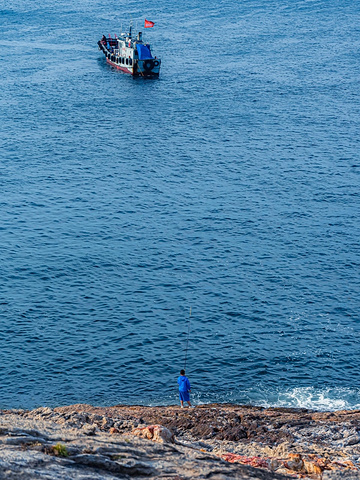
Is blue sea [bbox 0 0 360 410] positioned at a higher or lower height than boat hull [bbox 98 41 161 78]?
lower

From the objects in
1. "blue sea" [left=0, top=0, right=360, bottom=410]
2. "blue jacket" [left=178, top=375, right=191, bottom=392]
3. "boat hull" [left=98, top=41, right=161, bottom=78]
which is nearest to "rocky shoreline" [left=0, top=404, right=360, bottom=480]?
"blue jacket" [left=178, top=375, right=191, bottom=392]

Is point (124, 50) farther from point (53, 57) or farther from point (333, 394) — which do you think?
point (333, 394)

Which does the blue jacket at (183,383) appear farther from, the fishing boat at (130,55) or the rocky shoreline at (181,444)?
the fishing boat at (130,55)

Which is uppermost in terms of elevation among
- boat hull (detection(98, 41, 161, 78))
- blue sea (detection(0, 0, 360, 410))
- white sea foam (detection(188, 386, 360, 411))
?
boat hull (detection(98, 41, 161, 78))

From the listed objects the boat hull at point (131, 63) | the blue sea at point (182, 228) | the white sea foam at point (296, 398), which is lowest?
the white sea foam at point (296, 398)

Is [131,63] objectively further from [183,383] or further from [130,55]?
[183,383]

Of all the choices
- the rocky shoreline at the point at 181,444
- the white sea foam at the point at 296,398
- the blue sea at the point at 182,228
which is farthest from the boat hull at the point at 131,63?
the rocky shoreline at the point at 181,444

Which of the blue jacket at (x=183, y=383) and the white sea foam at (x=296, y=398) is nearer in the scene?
→ the blue jacket at (x=183, y=383)

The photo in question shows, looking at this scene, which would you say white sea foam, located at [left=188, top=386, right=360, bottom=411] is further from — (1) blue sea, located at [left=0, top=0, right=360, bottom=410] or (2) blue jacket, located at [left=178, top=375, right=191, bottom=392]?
(2) blue jacket, located at [left=178, top=375, right=191, bottom=392]
